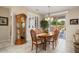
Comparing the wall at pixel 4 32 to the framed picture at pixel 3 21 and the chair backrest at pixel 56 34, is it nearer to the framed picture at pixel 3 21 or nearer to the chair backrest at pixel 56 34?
the framed picture at pixel 3 21

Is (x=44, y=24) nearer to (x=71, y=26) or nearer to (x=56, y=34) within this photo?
(x=56, y=34)

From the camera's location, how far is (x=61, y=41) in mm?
2012

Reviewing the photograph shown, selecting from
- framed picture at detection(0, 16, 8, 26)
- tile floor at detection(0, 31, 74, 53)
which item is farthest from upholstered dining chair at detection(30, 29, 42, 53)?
framed picture at detection(0, 16, 8, 26)

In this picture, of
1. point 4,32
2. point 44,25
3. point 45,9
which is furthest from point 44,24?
point 4,32

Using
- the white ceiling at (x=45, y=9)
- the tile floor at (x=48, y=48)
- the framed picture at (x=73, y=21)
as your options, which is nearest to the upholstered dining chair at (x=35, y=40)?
the tile floor at (x=48, y=48)

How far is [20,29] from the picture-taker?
2.09m

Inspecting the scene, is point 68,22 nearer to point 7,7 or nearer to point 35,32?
point 35,32

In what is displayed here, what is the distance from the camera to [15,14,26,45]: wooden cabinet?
2.00 metres

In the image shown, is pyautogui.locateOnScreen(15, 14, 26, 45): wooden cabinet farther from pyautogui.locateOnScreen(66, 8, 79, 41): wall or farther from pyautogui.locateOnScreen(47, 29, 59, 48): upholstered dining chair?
pyautogui.locateOnScreen(66, 8, 79, 41): wall

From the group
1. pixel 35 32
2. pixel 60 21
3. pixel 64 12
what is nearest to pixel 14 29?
pixel 35 32

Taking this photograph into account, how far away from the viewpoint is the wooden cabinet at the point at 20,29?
2.00m
